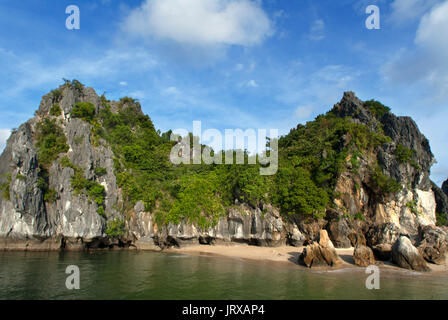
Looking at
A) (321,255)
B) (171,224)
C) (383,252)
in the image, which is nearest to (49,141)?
(171,224)

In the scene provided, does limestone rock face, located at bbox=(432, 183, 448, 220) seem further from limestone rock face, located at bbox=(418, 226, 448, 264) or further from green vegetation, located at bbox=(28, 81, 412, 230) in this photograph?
limestone rock face, located at bbox=(418, 226, 448, 264)

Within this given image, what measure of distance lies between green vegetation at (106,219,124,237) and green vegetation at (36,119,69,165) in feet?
32.4

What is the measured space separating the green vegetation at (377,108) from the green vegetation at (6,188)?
1813 inches

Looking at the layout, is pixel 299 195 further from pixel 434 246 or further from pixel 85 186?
pixel 85 186

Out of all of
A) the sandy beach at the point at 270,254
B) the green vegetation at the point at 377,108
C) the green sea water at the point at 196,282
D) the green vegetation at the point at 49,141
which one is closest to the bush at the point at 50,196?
the green vegetation at the point at 49,141

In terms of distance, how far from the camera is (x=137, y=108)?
150 feet

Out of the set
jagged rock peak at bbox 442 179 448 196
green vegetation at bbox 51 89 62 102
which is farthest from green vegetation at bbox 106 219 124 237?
jagged rock peak at bbox 442 179 448 196

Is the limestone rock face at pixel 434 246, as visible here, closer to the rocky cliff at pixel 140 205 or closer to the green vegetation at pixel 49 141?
the rocky cliff at pixel 140 205

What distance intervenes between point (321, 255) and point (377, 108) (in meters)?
29.8

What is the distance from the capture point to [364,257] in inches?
748

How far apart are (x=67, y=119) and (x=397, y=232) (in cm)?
3840

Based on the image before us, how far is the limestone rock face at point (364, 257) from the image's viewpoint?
61.8 ft
